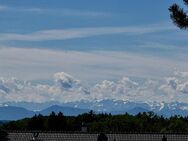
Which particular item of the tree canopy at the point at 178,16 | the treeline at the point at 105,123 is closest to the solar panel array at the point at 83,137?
the tree canopy at the point at 178,16

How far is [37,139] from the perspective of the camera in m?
41.5

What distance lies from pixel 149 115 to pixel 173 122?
13355mm

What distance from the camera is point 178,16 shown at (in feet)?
100

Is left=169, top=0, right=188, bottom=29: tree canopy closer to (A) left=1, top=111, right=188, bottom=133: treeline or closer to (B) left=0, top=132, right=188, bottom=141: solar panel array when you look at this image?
(B) left=0, top=132, right=188, bottom=141: solar panel array

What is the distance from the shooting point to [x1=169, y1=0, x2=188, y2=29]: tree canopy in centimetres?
3047

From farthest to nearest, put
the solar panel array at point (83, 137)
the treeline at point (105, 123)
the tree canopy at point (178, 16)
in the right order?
the treeline at point (105, 123) < the solar panel array at point (83, 137) < the tree canopy at point (178, 16)

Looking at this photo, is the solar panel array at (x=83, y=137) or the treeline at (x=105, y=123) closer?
the solar panel array at (x=83, y=137)

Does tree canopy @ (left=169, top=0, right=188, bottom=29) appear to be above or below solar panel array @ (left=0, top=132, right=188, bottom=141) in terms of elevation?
above

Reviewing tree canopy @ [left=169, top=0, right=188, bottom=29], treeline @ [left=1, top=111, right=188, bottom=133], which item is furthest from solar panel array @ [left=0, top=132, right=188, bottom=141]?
treeline @ [left=1, top=111, right=188, bottom=133]

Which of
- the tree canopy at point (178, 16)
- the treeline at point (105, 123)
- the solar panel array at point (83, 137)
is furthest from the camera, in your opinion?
the treeline at point (105, 123)

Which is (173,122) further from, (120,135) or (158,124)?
(120,135)

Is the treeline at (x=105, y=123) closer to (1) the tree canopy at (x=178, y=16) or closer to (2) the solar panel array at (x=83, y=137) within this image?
(2) the solar panel array at (x=83, y=137)

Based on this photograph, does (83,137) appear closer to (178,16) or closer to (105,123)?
(178,16)

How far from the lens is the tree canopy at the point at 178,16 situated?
30469mm
